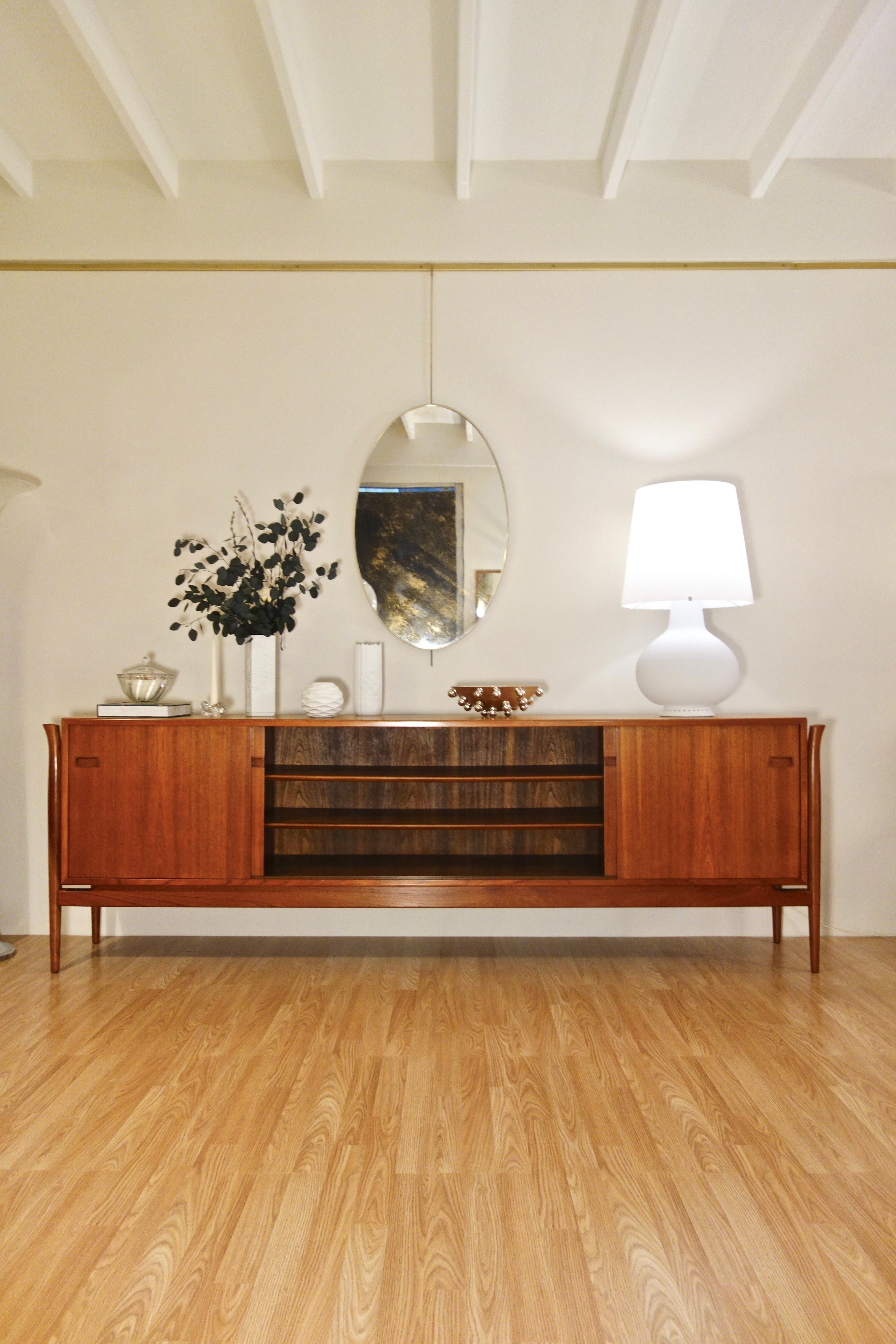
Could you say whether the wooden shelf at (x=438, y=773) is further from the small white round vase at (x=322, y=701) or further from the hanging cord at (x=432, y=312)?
the hanging cord at (x=432, y=312)

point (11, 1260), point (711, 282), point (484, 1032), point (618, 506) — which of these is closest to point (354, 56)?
point (711, 282)

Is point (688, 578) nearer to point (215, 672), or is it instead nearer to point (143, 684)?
point (215, 672)

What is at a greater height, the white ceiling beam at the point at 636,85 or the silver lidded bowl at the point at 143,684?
the white ceiling beam at the point at 636,85

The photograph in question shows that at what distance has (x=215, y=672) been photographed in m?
3.35

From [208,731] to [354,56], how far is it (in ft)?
7.42

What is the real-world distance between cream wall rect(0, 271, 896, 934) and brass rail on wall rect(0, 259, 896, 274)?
32 millimetres

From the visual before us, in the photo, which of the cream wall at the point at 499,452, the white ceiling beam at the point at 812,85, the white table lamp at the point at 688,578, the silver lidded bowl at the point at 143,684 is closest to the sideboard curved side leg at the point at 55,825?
the silver lidded bowl at the point at 143,684

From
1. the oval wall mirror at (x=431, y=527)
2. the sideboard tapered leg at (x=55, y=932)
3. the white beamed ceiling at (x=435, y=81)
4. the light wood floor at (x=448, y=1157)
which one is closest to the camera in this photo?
the light wood floor at (x=448, y=1157)

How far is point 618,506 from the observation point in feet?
11.5

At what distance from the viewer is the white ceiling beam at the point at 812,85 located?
265cm

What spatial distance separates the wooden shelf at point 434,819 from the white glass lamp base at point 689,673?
1.56 feet

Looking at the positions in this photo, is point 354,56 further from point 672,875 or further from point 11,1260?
point 11,1260

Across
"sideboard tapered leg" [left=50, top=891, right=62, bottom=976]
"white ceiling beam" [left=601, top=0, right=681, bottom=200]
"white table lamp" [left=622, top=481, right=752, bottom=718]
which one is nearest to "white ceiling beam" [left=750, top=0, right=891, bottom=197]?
"white ceiling beam" [left=601, top=0, right=681, bottom=200]

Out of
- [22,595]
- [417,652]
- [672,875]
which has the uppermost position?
[22,595]
